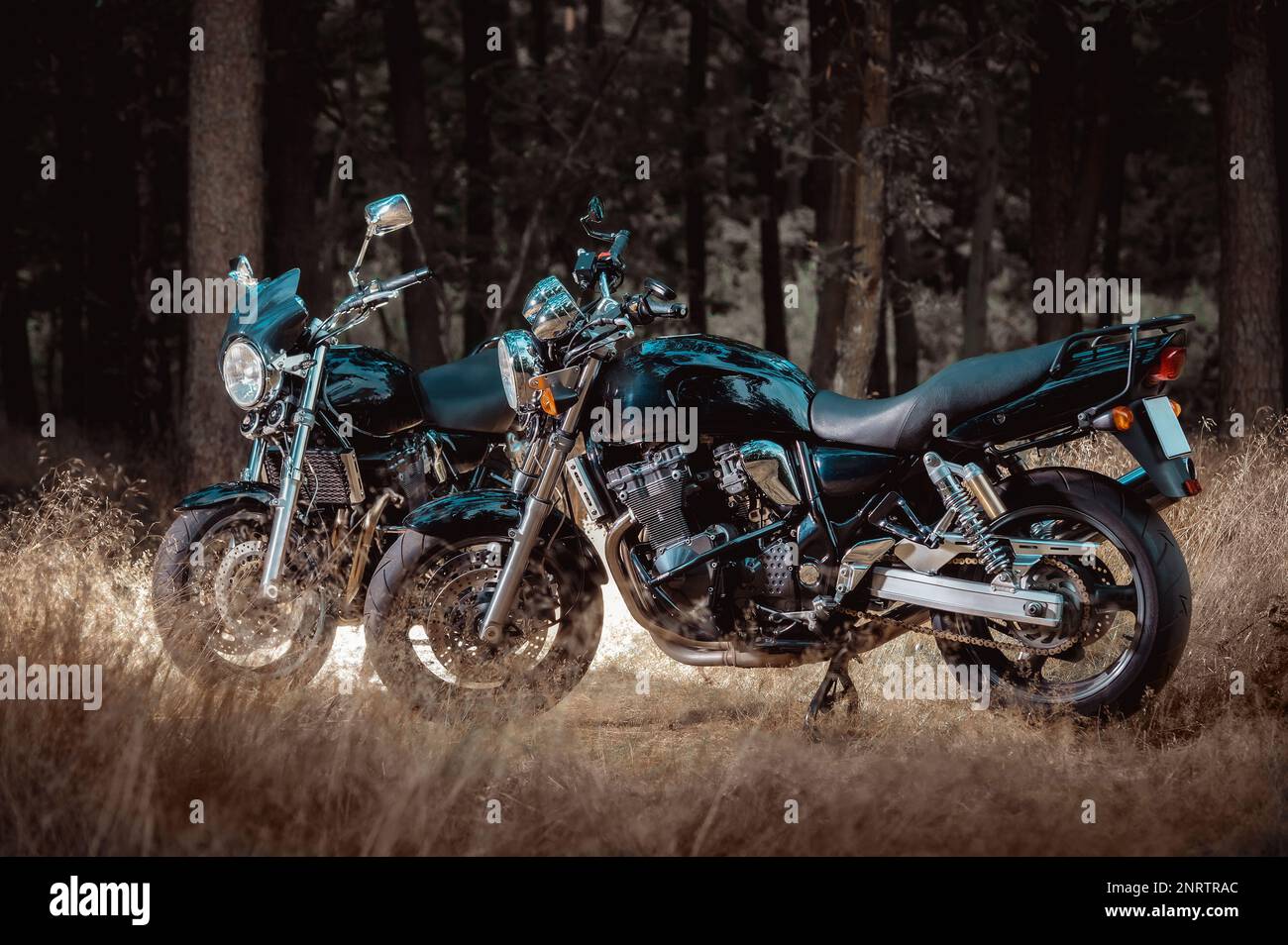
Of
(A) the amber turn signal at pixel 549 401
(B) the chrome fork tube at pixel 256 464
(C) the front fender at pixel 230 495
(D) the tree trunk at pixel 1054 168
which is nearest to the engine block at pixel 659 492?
(A) the amber turn signal at pixel 549 401

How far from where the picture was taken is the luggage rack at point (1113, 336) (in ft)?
15.3

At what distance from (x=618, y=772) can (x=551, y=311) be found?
162 cm

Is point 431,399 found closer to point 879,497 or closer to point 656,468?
point 656,468

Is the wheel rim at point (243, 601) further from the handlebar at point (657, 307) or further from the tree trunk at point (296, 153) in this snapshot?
the tree trunk at point (296, 153)

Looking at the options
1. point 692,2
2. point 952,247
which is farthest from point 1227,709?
point 952,247

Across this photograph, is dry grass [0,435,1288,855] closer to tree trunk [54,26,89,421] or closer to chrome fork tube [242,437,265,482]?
chrome fork tube [242,437,265,482]

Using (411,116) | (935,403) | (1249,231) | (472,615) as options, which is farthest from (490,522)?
(411,116)

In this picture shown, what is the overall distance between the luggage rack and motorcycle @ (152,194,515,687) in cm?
220

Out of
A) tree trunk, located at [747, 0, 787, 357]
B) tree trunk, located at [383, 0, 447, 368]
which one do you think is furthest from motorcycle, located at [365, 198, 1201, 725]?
tree trunk, located at [747, 0, 787, 357]

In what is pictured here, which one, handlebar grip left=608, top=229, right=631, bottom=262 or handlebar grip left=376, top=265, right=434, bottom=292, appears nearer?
handlebar grip left=608, top=229, right=631, bottom=262

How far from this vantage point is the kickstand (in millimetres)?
5195

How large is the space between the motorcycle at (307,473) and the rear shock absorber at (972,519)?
179 centimetres

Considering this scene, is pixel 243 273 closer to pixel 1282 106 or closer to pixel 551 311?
pixel 551 311
